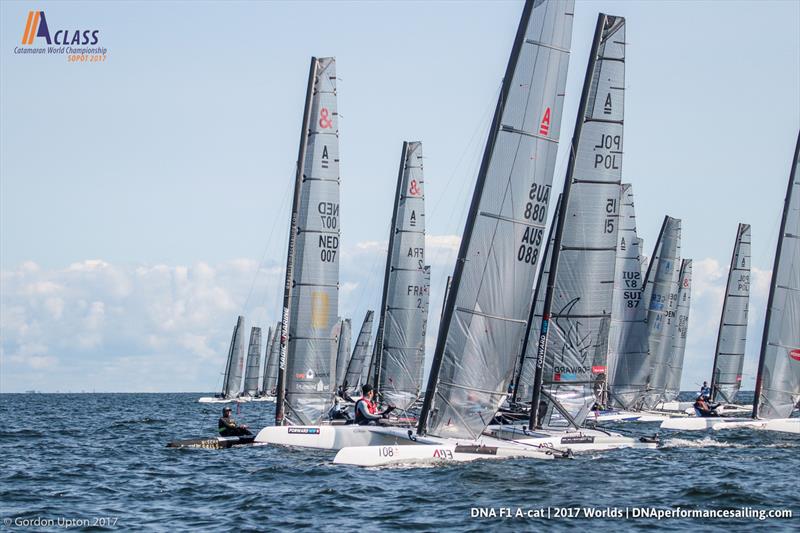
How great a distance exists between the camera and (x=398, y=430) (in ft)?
78.0

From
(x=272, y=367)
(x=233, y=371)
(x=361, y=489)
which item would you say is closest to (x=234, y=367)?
(x=233, y=371)

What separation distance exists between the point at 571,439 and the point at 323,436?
5908mm

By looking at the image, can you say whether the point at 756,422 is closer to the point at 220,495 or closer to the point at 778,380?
the point at 778,380

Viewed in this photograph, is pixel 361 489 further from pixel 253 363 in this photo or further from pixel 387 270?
pixel 253 363

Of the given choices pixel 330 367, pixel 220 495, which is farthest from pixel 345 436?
pixel 220 495

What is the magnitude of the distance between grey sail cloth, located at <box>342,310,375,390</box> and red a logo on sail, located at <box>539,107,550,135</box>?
42.1 meters

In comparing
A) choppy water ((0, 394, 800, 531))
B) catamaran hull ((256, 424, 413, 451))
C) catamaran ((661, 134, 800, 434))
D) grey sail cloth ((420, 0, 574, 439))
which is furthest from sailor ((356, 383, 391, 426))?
catamaran ((661, 134, 800, 434))

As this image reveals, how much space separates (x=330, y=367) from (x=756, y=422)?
14.8 m

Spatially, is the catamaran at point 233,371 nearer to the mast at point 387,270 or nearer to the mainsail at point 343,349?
the mainsail at point 343,349

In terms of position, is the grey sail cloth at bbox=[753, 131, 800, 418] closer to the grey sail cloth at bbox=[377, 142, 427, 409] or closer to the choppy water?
the choppy water

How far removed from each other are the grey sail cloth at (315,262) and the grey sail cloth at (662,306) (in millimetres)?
22166

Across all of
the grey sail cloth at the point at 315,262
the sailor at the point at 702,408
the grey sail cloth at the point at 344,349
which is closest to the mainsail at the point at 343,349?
the grey sail cloth at the point at 344,349

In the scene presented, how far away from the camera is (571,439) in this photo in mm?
24922

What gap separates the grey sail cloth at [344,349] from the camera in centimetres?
7631
